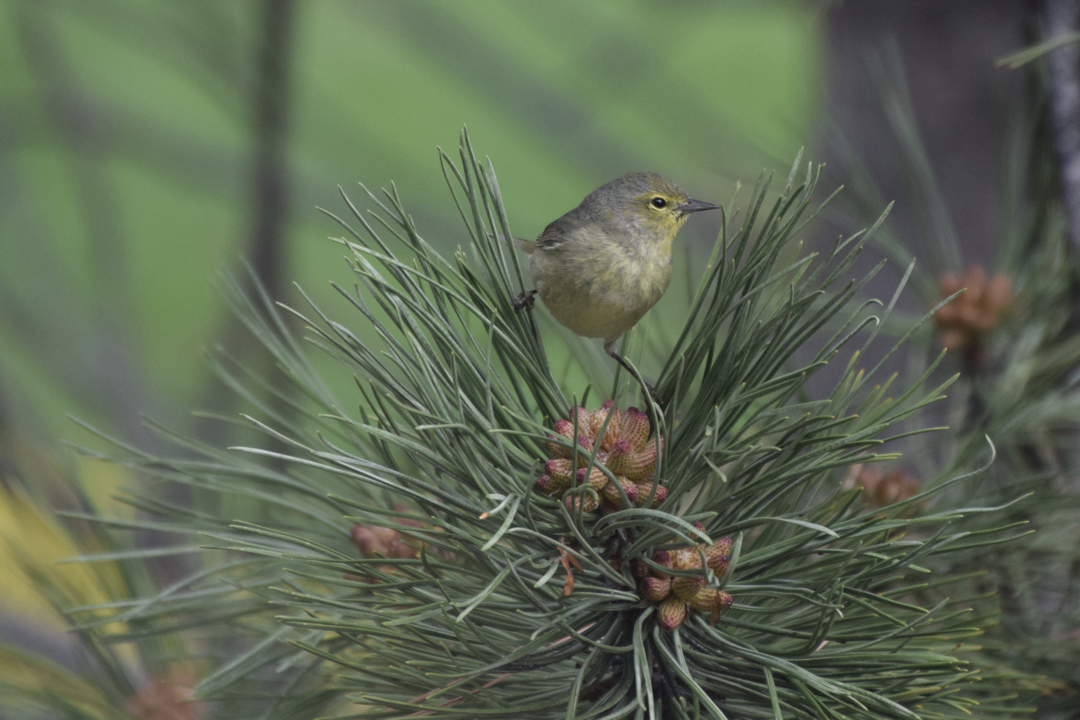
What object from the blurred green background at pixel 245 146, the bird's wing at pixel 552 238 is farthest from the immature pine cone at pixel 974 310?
the bird's wing at pixel 552 238

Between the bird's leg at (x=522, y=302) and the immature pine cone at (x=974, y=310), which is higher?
the bird's leg at (x=522, y=302)

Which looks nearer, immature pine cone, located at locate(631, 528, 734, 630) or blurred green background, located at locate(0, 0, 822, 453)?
immature pine cone, located at locate(631, 528, 734, 630)

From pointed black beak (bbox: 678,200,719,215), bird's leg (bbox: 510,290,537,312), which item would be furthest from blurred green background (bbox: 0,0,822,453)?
bird's leg (bbox: 510,290,537,312)

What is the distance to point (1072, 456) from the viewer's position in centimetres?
72

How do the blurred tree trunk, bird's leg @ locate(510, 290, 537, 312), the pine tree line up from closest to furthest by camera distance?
1. the pine tree
2. bird's leg @ locate(510, 290, 537, 312)
3. the blurred tree trunk

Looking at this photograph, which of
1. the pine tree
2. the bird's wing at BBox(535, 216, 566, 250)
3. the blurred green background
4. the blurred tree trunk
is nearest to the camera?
the pine tree

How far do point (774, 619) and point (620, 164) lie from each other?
4.67 ft

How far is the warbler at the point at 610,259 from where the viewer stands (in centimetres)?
61

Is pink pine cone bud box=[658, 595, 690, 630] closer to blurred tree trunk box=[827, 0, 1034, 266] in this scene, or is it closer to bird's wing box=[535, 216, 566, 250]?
bird's wing box=[535, 216, 566, 250]

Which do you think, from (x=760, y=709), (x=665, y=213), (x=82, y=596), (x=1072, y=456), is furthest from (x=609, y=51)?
(x=760, y=709)

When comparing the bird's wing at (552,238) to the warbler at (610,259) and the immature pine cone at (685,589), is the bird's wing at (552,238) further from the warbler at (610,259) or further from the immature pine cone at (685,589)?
the immature pine cone at (685,589)

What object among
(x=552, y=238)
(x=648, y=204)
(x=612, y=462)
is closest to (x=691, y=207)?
(x=648, y=204)

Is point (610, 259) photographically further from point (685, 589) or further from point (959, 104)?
point (959, 104)

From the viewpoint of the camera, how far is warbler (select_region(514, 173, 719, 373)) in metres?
0.61
